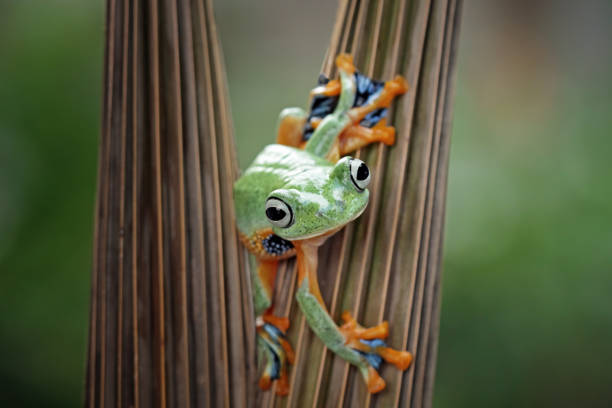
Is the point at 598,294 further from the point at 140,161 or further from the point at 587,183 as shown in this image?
the point at 140,161

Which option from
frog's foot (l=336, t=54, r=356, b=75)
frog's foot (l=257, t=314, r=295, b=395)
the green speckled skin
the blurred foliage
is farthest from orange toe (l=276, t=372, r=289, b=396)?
the blurred foliage

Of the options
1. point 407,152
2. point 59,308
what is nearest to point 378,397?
point 407,152

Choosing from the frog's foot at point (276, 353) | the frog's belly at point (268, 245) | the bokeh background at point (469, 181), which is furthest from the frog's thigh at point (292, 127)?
the bokeh background at point (469, 181)

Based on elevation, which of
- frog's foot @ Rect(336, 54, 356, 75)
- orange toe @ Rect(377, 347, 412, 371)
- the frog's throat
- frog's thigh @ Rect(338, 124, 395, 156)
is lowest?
orange toe @ Rect(377, 347, 412, 371)

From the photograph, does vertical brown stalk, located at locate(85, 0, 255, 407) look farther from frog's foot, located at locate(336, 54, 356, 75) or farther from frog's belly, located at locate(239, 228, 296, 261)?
frog's foot, located at locate(336, 54, 356, 75)

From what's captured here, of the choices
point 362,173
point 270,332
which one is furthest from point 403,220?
point 270,332

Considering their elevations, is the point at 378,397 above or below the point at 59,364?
above

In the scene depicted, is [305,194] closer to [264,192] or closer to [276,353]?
[264,192]

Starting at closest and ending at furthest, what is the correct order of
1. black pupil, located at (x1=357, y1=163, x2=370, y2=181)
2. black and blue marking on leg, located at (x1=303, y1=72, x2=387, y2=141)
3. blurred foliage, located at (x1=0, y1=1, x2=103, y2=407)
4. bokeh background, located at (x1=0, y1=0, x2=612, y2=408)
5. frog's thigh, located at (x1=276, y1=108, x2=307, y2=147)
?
black pupil, located at (x1=357, y1=163, x2=370, y2=181) → black and blue marking on leg, located at (x1=303, y1=72, x2=387, y2=141) → frog's thigh, located at (x1=276, y1=108, x2=307, y2=147) → bokeh background, located at (x1=0, y1=0, x2=612, y2=408) → blurred foliage, located at (x1=0, y1=1, x2=103, y2=407)
